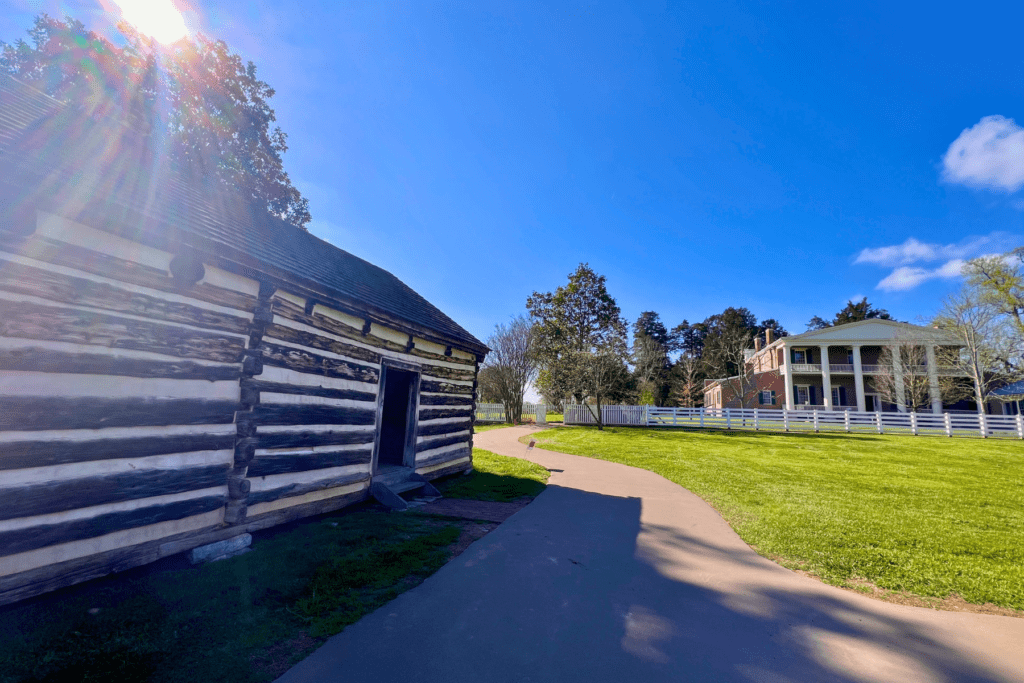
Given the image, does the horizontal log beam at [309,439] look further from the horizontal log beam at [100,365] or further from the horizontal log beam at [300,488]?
the horizontal log beam at [100,365]

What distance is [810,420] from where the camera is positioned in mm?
23906

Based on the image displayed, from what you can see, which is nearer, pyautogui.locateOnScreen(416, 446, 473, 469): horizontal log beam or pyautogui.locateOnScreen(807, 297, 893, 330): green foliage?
pyautogui.locateOnScreen(416, 446, 473, 469): horizontal log beam

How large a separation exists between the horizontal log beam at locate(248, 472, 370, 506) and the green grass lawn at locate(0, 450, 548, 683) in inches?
20.2

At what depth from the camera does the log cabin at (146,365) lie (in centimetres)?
342

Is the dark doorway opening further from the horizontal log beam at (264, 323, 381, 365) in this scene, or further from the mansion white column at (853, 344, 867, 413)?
the mansion white column at (853, 344, 867, 413)

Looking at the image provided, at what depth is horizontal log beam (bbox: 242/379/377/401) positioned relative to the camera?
5.21m

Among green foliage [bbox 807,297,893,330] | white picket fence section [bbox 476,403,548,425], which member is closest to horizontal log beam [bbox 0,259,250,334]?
white picket fence section [bbox 476,403,548,425]

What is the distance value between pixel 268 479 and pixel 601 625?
14.6ft

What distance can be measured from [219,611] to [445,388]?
21.9ft

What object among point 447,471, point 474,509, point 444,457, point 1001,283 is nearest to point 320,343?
point 474,509

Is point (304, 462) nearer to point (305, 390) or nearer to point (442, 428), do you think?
point (305, 390)

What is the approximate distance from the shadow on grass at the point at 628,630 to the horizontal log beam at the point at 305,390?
3172 mm

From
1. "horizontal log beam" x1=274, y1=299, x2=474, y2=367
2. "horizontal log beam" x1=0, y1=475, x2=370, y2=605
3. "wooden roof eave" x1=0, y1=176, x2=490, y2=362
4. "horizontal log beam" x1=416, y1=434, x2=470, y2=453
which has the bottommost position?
"horizontal log beam" x1=0, y1=475, x2=370, y2=605

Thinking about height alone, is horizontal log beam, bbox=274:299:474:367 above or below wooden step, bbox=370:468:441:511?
above
